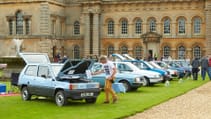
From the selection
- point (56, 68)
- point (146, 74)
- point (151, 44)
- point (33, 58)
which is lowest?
point (146, 74)

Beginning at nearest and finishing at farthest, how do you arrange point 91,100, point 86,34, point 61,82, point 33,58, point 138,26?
point 61,82, point 91,100, point 33,58, point 138,26, point 86,34

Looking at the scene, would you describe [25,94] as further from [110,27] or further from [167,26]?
[110,27]

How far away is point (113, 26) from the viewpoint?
5909 cm

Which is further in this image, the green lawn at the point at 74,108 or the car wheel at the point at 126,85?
the car wheel at the point at 126,85

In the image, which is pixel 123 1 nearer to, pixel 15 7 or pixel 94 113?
pixel 15 7

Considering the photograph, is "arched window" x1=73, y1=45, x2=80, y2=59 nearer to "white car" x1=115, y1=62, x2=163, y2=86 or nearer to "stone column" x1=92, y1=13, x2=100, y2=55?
"stone column" x1=92, y1=13, x2=100, y2=55

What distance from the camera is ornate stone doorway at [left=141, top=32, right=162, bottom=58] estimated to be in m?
56.8

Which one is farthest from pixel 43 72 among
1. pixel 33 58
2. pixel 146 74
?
pixel 146 74

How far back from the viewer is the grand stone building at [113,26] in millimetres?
55625

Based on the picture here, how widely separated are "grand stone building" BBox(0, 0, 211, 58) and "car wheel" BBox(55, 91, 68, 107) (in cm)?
3725

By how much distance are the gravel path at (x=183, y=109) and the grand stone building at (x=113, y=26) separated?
1339 inches

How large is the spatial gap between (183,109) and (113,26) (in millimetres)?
41748

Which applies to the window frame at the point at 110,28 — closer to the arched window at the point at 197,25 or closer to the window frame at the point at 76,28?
the window frame at the point at 76,28

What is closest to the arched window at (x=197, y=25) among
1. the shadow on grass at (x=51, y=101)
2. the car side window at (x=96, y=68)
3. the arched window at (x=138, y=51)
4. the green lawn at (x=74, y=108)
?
the arched window at (x=138, y=51)
